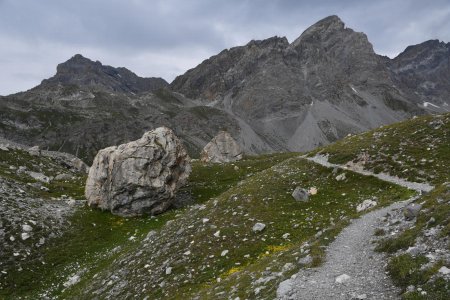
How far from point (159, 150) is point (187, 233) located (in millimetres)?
26504

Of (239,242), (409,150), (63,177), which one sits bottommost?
(239,242)

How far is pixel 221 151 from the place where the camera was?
155000 mm

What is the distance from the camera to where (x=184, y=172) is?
5941cm

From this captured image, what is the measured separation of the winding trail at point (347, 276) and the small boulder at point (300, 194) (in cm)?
1321

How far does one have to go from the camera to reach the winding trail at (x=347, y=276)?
14055 mm

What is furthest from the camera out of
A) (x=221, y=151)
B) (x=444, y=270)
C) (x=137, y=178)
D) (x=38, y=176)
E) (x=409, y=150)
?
(x=221, y=151)

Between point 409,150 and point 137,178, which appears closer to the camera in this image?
point 409,150

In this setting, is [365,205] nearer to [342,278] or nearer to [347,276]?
[347,276]

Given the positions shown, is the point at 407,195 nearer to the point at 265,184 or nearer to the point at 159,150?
the point at 265,184

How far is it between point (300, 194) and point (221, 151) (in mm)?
120004

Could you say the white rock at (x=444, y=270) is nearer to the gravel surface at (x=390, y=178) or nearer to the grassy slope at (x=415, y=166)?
the grassy slope at (x=415, y=166)

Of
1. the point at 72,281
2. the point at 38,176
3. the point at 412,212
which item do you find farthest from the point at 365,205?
the point at 38,176

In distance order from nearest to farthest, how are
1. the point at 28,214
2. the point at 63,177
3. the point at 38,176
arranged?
the point at 28,214, the point at 38,176, the point at 63,177

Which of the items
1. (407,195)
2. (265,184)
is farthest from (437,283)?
(265,184)
